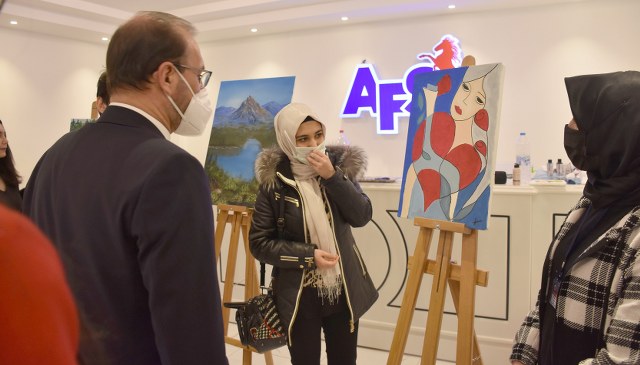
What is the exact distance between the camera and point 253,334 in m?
2.12

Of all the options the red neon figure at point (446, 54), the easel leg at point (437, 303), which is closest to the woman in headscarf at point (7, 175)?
the easel leg at point (437, 303)

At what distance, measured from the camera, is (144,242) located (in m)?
0.86

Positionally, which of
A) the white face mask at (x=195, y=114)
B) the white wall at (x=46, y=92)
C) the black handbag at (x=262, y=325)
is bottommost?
the black handbag at (x=262, y=325)

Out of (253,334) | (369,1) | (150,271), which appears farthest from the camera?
Result: (369,1)

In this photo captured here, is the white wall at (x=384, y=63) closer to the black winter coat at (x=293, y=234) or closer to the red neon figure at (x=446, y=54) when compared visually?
the red neon figure at (x=446, y=54)

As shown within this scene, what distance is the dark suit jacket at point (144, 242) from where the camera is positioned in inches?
34.0

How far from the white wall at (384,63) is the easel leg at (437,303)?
9.52 feet

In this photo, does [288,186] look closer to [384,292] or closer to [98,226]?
[98,226]

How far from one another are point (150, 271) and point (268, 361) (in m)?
2.24

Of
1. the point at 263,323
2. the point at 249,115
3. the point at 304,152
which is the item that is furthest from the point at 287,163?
the point at 249,115

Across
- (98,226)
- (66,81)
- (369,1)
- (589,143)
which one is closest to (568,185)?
(589,143)

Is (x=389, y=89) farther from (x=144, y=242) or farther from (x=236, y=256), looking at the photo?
(x=144, y=242)

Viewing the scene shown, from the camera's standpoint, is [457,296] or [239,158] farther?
[239,158]

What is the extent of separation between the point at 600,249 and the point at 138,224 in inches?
45.3
